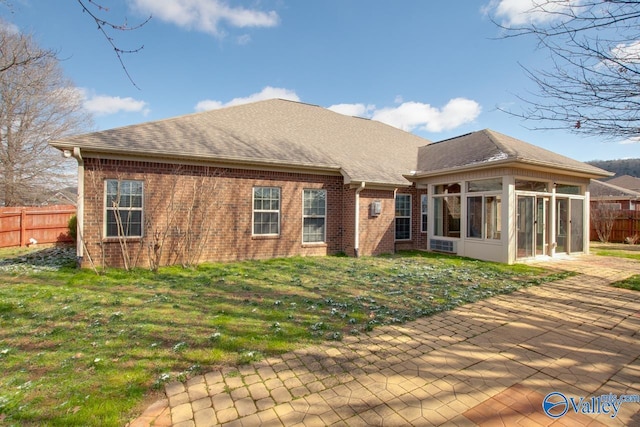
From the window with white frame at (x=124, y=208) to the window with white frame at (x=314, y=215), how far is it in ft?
17.0

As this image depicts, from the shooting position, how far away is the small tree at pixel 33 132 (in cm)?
1792

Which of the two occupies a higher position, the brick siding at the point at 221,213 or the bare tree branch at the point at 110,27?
the bare tree branch at the point at 110,27

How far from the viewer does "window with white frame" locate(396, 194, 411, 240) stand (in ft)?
43.0

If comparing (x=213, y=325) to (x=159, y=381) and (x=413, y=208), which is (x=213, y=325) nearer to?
(x=159, y=381)

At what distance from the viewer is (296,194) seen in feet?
36.0

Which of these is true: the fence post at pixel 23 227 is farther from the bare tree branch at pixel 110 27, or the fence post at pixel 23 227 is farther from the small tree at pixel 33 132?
the bare tree branch at pixel 110 27

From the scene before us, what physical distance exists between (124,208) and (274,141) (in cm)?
553

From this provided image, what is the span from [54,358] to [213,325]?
1.81 m

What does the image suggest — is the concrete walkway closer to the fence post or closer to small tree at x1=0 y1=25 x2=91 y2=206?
the fence post

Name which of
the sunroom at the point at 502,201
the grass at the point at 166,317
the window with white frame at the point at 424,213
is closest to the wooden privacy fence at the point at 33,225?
the grass at the point at 166,317

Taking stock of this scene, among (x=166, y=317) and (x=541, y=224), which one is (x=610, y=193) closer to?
(x=541, y=224)

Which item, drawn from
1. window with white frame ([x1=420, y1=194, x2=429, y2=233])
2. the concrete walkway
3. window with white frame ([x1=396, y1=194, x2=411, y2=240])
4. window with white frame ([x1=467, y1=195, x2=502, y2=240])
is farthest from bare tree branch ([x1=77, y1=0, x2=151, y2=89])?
window with white frame ([x1=420, y1=194, x2=429, y2=233])

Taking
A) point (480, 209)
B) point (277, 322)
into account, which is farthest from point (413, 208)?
point (277, 322)

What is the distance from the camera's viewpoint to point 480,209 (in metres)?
A: 11.1
